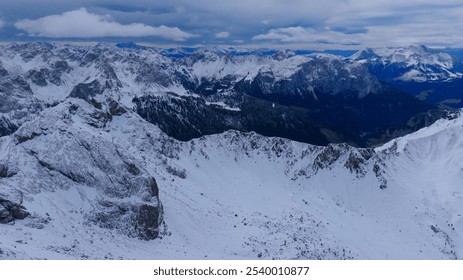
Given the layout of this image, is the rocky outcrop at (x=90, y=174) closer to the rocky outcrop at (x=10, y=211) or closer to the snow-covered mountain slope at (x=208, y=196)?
the snow-covered mountain slope at (x=208, y=196)

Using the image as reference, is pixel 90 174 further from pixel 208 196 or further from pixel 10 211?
pixel 208 196

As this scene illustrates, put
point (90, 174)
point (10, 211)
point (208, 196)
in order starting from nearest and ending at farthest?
point (10, 211)
point (90, 174)
point (208, 196)

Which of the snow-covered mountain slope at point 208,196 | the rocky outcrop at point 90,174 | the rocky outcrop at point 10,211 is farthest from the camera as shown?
the rocky outcrop at point 90,174

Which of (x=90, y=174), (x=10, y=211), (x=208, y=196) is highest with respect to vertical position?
(x=90, y=174)

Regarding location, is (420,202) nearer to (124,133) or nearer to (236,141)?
(236,141)

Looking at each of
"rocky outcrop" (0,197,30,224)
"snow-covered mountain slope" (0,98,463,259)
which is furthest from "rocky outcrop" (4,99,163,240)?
"rocky outcrop" (0,197,30,224)

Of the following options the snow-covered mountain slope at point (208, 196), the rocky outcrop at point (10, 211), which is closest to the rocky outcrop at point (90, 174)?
the snow-covered mountain slope at point (208, 196)

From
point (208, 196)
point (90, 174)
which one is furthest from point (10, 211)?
point (208, 196)
